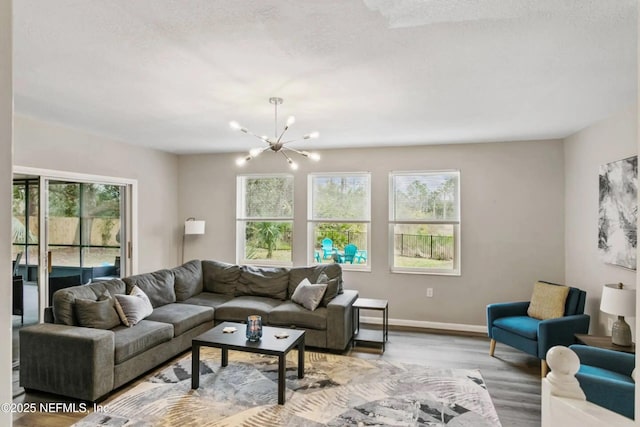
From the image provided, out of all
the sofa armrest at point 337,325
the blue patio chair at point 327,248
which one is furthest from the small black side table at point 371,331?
the blue patio chair at point 327,248

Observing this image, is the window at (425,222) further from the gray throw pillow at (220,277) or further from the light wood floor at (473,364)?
the gray throw pillow at (220,277)

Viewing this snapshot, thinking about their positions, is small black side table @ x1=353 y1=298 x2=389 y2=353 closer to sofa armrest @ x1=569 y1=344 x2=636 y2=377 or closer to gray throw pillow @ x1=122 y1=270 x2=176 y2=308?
sofa armrest @ x1=569 y1=344 x2=636 y2=377

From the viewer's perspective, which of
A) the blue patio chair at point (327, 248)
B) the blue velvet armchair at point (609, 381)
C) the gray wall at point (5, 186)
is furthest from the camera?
the blue patio chair at point (327, 248)

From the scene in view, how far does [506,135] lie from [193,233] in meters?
4.52

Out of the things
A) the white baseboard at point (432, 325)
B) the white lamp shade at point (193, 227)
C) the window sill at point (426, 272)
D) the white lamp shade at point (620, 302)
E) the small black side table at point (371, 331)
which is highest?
the white lamp shade at point (193, 227)

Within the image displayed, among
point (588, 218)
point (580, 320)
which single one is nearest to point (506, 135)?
point (588, 218)

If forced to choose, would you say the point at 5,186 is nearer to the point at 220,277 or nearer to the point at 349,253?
the point at 220,277

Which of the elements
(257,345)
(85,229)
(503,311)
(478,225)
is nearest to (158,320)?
(257,345)

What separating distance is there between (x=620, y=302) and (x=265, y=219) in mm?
4364

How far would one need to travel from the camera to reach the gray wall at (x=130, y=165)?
385 centimetres

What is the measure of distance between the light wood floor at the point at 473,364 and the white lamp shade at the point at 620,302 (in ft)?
3.06

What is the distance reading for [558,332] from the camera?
131 inches

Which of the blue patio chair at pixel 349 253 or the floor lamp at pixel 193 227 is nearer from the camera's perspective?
the blue patio chair at pixel 349 253

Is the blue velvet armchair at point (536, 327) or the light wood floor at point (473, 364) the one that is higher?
the blue velvet armchair at point (536, 327)
